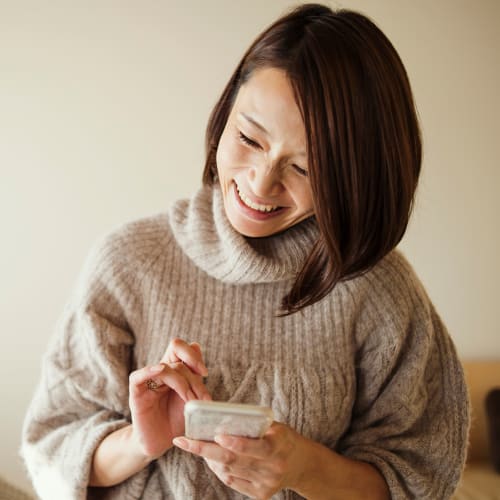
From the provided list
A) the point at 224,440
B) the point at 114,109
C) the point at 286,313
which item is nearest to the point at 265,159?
the point at 286,313

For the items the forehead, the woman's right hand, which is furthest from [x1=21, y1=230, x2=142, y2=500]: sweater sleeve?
the forehead

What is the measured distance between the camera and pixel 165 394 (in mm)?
862

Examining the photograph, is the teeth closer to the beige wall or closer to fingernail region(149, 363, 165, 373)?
fingernail region(149, 363, 165, 373)

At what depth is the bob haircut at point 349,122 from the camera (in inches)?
32.5

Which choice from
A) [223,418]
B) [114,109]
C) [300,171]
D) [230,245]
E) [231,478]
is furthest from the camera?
[114,109]

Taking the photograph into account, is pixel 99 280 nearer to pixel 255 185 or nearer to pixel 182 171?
pixel 255 185

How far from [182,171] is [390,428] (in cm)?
115

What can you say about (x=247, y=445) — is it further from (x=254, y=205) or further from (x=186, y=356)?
(x=254, y=205)

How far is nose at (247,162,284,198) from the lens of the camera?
0.87 meters

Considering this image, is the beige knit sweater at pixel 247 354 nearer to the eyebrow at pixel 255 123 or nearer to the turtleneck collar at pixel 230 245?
the turtleneck collar at pixel 230 245

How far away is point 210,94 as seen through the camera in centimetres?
185

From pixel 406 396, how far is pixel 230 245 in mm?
433

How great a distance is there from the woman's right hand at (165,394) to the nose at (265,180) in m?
0.26

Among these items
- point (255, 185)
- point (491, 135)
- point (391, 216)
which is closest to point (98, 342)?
point (255, 185)
